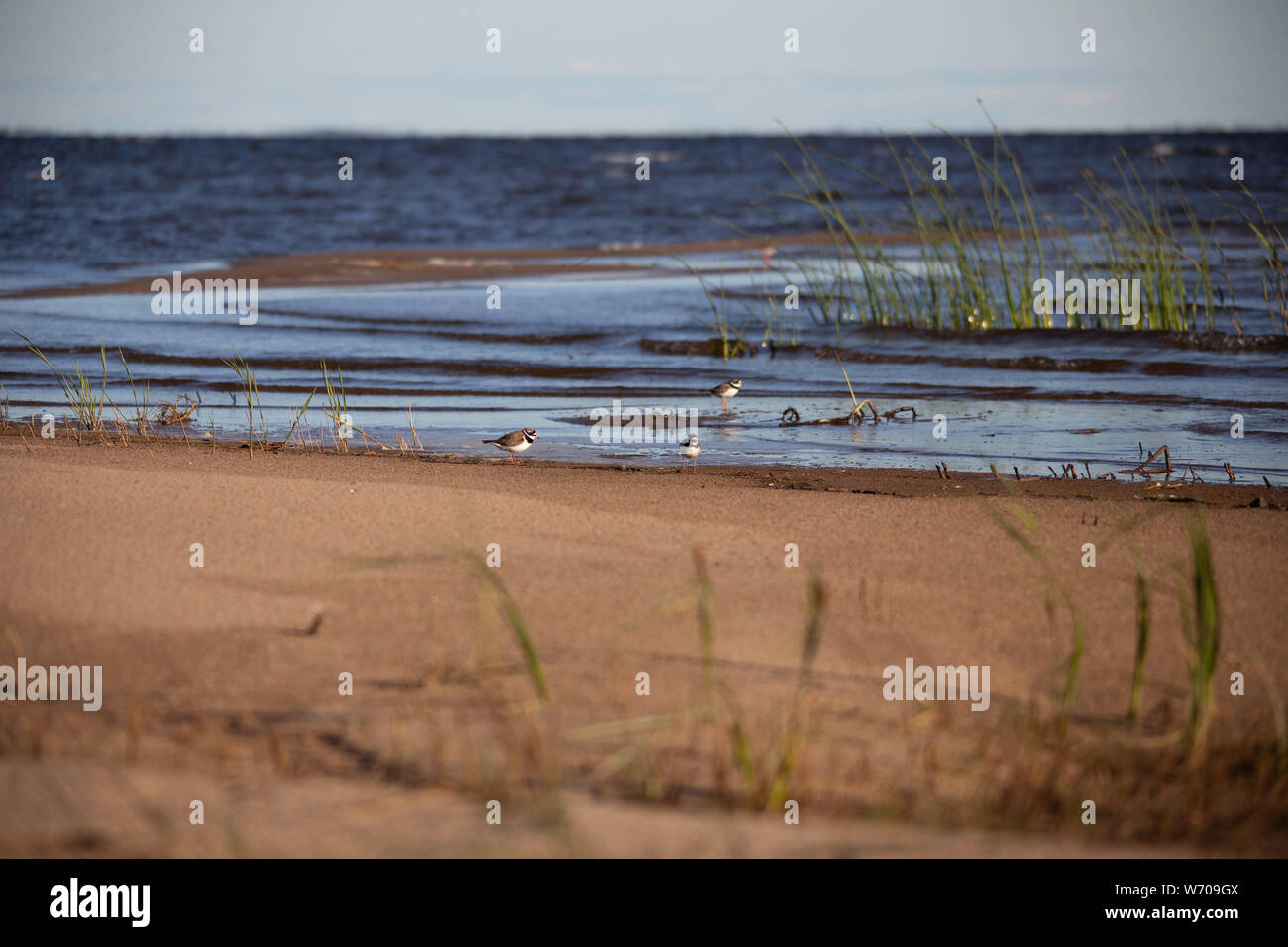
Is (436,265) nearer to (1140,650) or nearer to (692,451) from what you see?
(692,451)

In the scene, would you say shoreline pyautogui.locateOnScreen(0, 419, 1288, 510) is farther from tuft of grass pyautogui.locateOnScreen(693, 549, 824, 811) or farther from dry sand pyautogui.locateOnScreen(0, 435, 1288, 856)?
tuft of grass pyautogui.locateOnScreen(693, 549, 824, 811)

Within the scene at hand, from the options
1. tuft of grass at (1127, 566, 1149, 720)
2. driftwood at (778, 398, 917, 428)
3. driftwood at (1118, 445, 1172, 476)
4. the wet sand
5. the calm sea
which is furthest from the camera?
the wet sand

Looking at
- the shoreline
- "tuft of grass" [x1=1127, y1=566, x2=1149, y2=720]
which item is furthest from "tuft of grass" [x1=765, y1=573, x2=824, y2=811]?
the shoreline

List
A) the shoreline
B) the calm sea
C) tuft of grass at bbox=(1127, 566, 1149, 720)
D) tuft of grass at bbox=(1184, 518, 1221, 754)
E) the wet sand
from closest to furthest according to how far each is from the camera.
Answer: tuft of grass at bbox=(1184, 518, 1221, 754)
tuft of grass at bbox=(1127, 566, 1149, 720)
the shoreline
the calm sea
the wet sand

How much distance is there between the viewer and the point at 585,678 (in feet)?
9.19

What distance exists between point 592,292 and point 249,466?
10.9 m

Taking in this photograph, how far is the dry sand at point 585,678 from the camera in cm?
221

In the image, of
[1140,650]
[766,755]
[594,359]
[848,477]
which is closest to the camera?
[766,755]

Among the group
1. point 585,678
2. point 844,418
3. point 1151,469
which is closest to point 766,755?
point 585,678

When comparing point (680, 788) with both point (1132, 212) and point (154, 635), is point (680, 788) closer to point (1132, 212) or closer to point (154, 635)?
point (154, 635)

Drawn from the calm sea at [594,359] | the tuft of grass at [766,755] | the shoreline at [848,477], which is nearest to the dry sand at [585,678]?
the tuft of grass at [766,755]

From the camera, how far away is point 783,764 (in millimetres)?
2260

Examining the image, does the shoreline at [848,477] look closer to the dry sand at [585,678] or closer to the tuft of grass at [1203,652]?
the dry sand at [585,678]

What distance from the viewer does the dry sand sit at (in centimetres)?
221
